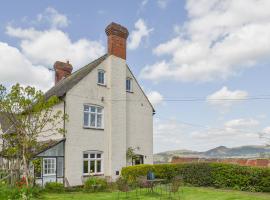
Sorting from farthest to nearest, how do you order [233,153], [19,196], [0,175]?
[233,153], [0,175], [19,196]

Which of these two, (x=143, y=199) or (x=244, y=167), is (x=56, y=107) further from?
(x=244, y=167)

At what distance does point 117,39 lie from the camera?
88.8ft

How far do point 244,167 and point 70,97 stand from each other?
39.0 ft

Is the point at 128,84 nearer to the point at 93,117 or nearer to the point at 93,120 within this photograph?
the point at 93,117

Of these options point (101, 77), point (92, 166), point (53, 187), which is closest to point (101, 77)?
point (101, 77)

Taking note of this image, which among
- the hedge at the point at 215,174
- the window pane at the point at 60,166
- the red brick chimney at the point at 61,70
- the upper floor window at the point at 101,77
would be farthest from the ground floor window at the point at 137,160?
the red brick chimney at the point at 61,70

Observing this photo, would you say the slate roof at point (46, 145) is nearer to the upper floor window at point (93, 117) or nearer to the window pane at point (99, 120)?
the upper floor window at point (93, 117)

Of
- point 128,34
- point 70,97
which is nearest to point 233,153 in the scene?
point 128,34

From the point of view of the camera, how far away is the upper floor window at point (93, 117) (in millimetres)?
24453

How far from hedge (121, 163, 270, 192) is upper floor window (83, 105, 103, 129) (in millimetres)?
3845

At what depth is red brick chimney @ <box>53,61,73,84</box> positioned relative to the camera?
3362 centimetres

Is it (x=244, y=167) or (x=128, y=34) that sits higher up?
(x=128, y=34)

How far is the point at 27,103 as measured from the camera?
17984 millimetres

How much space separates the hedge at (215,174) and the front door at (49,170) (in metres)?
4.82
